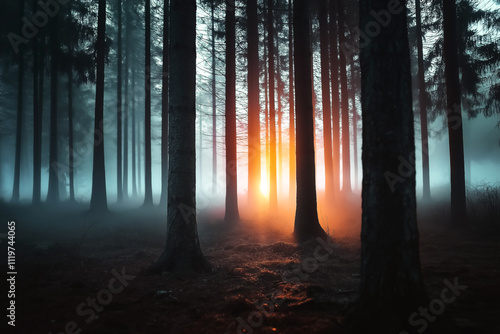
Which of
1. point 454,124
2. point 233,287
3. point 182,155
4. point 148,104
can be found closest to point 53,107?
point 148,104

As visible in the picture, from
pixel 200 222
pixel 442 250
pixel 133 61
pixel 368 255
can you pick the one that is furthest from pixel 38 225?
pixel 133 61

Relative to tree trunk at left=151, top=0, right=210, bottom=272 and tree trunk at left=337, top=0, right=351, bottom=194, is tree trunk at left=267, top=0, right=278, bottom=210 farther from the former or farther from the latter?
tree trunk at left=151, top=0, right=210, bottom=272

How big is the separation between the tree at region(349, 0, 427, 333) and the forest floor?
1.55 feet

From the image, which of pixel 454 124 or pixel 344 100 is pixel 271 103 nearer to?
pixel 344 100

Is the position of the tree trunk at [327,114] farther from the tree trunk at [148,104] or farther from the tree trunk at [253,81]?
the tree trunk at [148,104]

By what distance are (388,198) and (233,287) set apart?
2988 mm

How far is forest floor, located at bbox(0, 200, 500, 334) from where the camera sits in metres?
2.90

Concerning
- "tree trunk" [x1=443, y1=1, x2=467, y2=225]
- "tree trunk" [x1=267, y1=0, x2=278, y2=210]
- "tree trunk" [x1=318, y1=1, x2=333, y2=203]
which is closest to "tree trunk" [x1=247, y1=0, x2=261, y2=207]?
"tree trunk" [x1=267, y1=0, x2=278, y2=210]

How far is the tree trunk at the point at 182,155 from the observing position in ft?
16.9

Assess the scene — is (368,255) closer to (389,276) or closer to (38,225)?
(389,276)

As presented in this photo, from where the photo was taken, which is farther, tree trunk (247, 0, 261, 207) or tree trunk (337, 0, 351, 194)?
tree trunk (337, 0, 351, 194)

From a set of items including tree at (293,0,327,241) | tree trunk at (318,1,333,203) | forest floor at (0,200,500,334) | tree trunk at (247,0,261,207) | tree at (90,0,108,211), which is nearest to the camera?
forest floor at (0,200,500,334)

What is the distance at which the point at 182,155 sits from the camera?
533 centimetres

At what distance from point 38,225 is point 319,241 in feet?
42.1
